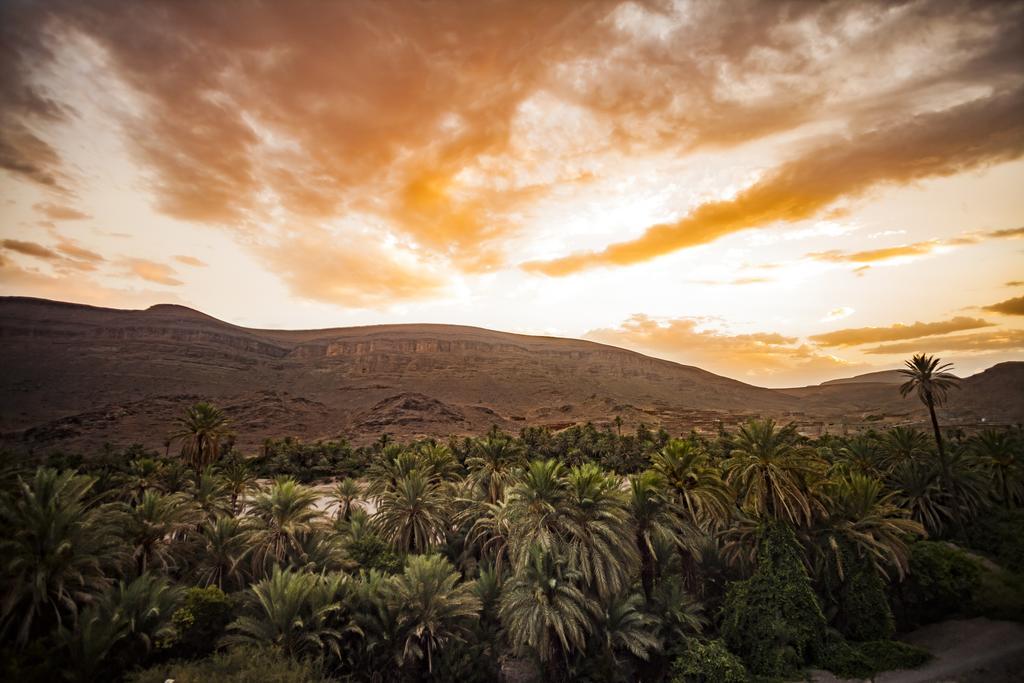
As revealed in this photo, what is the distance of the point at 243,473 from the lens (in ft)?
132

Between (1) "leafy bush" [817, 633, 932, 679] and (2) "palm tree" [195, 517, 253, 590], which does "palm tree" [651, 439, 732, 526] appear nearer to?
(1) "leafy bush" [817, 633, 932, 679]

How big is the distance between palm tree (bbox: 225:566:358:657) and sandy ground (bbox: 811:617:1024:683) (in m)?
25.2

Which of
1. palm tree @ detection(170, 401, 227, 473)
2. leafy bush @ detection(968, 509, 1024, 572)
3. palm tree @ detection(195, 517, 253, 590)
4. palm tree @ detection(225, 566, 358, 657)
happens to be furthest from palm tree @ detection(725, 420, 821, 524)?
palm tree @ detection(170, 401, 227, 473)

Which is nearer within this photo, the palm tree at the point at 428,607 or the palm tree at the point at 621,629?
the palm tree at the point at 428,607

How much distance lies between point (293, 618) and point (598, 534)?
48.9 feet

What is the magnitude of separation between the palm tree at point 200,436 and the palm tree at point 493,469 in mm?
21641

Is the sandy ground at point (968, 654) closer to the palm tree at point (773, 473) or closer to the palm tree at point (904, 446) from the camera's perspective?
the palm tree at point (773, 473)

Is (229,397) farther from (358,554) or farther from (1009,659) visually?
(1009,659)

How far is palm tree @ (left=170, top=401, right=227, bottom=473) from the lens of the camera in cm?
3897

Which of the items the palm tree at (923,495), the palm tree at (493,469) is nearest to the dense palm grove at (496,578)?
the palm tree at (493,469)

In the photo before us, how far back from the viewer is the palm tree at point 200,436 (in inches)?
1534

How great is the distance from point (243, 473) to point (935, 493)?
56.8 metres

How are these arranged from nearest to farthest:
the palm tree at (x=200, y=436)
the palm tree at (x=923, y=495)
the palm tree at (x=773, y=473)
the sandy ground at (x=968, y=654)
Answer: the sandy ground at (x=968, y=654)
the palm tree at (x=773, y=473)
the palm tree at (x=923, y=495)
the palm tree at (x=200, y=436)

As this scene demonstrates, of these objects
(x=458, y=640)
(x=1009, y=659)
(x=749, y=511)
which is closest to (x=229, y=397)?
(x=458, y=640)
